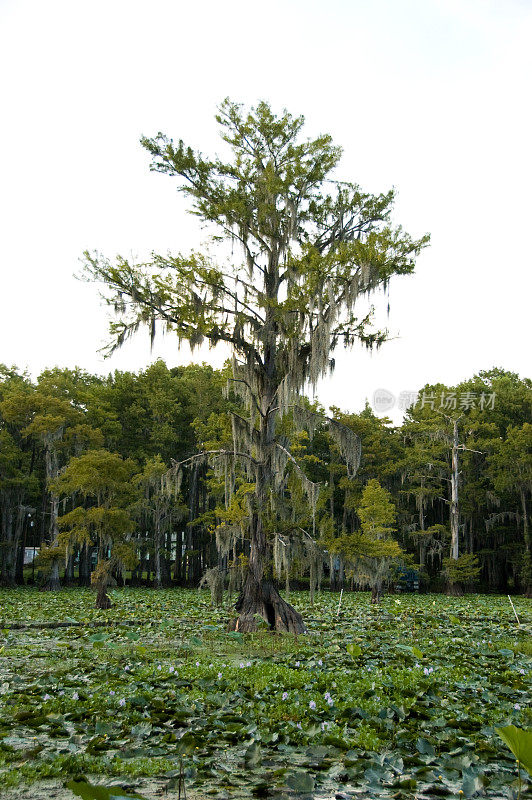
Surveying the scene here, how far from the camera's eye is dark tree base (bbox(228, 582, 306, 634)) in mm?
11164

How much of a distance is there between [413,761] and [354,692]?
212cm

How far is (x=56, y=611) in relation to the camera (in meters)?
14.6

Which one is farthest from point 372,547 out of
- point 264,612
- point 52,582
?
point 52,582

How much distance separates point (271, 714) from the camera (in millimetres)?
4934

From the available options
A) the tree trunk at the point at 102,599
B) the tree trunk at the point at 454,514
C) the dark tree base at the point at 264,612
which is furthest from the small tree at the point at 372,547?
the tree trunk at the point at 454,514

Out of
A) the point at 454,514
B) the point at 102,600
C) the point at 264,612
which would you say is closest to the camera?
the point at 264,612

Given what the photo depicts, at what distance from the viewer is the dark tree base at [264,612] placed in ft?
36.6

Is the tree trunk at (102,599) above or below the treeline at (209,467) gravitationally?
below

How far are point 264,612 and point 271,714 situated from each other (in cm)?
664

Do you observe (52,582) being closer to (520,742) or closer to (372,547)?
(372,547)

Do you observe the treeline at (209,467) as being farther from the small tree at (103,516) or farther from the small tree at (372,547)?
the small tree at (103,516)

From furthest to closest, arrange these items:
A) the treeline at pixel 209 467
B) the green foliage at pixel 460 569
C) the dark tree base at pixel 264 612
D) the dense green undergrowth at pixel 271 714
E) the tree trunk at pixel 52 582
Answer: the green foliage at pixel 460 569 < the treeline at pixel 209 467 < the tree trunk at pixel 52 582 < the dark tree base at pixel 264 612 < the dense green undergrowth at pixel 271 714

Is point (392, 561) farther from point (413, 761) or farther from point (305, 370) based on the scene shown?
point (413, 761)

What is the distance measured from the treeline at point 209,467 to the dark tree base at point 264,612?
12.1 meters
